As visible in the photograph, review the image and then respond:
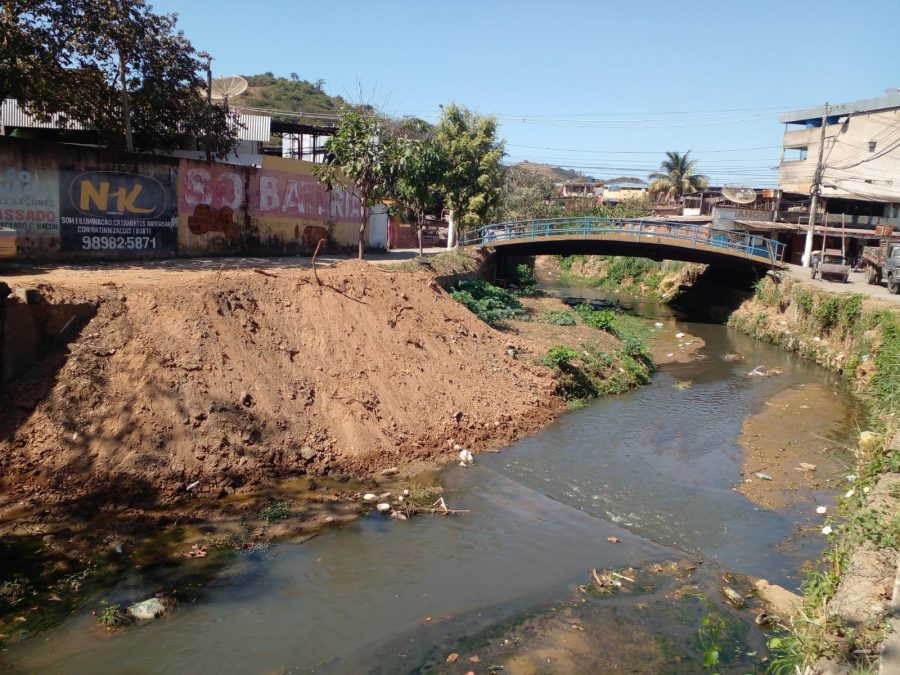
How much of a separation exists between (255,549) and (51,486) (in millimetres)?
3126

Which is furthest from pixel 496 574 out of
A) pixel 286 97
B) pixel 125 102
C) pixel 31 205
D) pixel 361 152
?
pixel 286 97

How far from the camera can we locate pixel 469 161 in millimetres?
29797

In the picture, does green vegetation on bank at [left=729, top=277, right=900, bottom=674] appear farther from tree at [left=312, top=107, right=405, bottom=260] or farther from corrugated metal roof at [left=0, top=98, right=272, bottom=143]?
corrugated metal roof at [left=0, top=98, right=272, bottom=143]

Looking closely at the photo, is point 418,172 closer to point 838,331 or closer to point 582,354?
point 582,354

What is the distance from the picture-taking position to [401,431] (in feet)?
39.3

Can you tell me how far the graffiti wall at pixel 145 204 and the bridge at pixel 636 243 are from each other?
9.89 metres

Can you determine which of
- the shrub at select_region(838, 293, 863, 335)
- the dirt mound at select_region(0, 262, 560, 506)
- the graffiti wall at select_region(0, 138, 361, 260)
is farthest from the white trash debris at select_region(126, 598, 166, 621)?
the shrub at select_region(838, 293, 863, 335)

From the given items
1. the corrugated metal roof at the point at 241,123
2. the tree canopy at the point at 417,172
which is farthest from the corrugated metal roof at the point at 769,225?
the corrugated metal roof at the point at 241,123

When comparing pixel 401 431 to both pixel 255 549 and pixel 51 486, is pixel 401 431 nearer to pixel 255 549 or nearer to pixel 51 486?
pixel 255 549

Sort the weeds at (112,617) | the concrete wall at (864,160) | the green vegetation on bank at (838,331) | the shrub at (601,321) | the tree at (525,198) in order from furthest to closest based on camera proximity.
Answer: the tree at (525,198), the concrete wall at (864,160), the shrub at (601,321), the green vegetation on bank at (838,331), the weeds at (112,617)

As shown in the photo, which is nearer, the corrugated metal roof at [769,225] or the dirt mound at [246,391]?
the dirt mound at [246,391]

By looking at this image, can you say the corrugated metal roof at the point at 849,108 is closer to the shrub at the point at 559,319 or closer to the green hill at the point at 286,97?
the shrub at the point at 559,319

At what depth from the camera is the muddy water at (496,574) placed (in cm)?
648

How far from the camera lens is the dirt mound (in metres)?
9.57
